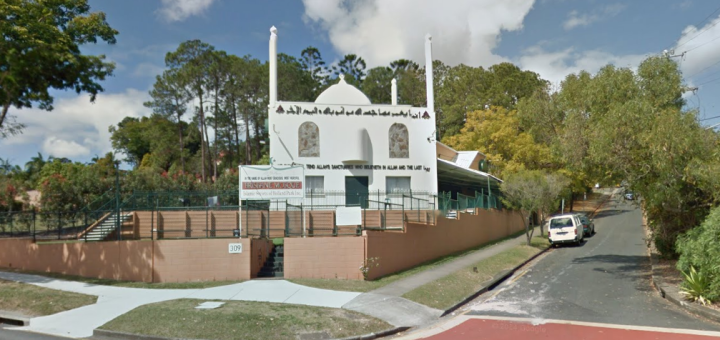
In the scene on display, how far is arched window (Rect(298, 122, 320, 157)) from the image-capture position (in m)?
25.3

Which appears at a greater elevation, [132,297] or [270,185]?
[270,185]

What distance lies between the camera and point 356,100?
27562 mm

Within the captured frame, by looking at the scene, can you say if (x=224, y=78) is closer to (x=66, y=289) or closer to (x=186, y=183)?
(x=186, y=183)

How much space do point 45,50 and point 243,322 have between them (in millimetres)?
13474

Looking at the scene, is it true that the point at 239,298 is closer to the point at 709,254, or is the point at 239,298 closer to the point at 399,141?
the point at 709,254

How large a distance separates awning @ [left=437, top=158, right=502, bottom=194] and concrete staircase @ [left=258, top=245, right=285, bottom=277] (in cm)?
1263

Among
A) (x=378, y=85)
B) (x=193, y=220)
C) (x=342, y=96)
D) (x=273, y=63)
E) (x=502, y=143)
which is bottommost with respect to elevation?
(x=193, y=220)

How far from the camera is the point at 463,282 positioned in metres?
15.8

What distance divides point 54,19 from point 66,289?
1152 centimetres

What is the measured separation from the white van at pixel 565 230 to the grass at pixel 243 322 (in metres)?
18.6

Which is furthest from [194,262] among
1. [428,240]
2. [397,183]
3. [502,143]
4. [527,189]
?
[502,143]

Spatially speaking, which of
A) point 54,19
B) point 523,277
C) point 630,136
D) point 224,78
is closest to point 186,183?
point 224,78

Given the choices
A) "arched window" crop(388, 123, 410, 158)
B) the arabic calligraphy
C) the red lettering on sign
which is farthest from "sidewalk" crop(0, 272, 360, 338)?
"arched window" crop(388, 123, 410, 158)

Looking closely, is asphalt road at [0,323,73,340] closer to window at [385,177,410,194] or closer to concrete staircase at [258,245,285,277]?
concrete staircase at [258,245,285,277]
